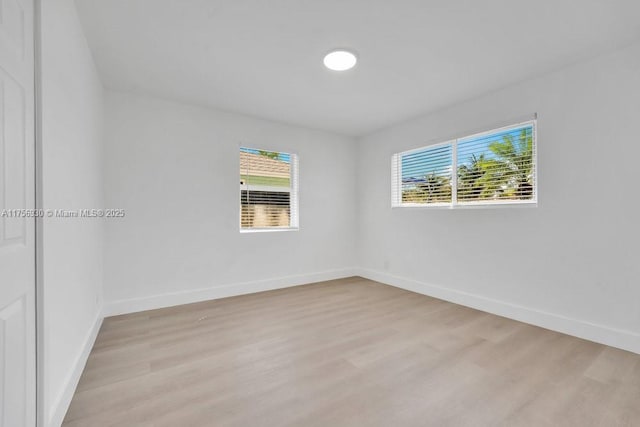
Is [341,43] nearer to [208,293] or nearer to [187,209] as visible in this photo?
[187,209]

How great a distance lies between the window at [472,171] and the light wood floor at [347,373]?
1.42 meters

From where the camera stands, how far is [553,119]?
9.09 feet

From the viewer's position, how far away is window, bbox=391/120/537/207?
3023 millimetres

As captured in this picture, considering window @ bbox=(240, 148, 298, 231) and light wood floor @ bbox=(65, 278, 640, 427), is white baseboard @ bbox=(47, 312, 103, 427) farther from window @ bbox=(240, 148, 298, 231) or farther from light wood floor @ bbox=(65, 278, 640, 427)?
window @ bbox=(240, 148, 298, 231)

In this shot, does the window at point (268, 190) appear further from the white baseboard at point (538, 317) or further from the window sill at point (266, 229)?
the white baseboard at point (538, 317)

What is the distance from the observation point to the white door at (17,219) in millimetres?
1040

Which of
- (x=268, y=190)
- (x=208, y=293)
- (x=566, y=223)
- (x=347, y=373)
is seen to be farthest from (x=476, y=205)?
(x=208, y=293)

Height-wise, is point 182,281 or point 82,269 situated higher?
point 82,269

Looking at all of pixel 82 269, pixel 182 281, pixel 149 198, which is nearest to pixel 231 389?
pixel 82 269

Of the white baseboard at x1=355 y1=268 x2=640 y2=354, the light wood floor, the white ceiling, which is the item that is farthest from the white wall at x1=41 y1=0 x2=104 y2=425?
the white baseboard at x1=355 y1=268 x2=640 y2=354

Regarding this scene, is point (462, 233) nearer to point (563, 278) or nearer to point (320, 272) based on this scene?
point (563, 278)

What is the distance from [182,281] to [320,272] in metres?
2.12

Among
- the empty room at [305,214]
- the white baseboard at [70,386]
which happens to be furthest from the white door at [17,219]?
the white baseboard at [70,386]

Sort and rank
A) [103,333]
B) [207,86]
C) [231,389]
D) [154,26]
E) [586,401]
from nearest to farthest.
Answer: [586,401], [231,389], [154,26], [103,333], [207,86]
